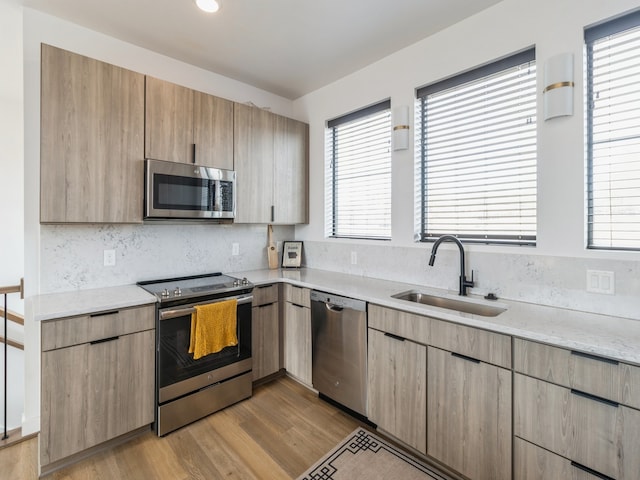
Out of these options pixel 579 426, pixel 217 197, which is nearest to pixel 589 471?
pixel 579 426

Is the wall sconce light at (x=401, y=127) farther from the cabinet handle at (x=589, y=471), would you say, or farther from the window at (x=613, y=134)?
the cabinet handle at (x=589, y=471)

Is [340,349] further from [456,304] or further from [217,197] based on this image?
[217,197]

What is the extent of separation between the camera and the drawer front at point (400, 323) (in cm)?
177

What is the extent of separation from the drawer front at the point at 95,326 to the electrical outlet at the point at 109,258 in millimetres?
617

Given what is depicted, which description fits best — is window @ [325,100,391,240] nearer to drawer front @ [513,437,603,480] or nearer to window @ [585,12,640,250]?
window @ [585,12,640,250]

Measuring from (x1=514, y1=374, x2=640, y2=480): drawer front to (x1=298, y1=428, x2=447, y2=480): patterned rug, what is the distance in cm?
68

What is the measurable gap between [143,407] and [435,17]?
3.25m

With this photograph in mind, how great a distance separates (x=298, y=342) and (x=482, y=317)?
5.15 feet

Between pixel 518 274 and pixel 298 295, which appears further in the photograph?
pixel 298 295

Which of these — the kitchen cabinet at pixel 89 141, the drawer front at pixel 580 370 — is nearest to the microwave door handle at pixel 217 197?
the kitchen cabinet at pixel 89 141

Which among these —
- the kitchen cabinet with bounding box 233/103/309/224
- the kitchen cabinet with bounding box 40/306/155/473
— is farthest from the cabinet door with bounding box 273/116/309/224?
the kitchen cabinet with bounding box 40/306/155/473

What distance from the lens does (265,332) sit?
2686mm

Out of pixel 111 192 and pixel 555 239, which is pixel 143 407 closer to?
pixel 111 192

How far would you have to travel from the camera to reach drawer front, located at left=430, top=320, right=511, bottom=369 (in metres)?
1.47
